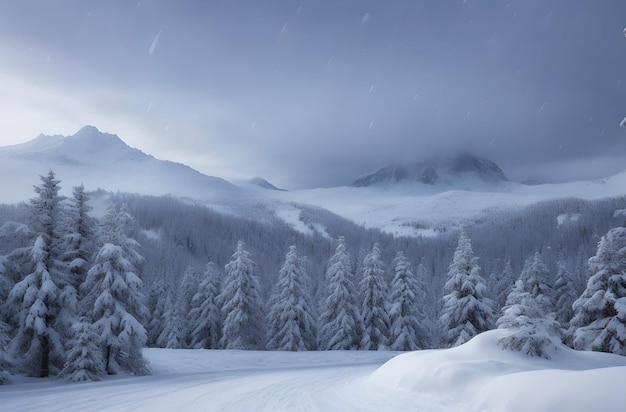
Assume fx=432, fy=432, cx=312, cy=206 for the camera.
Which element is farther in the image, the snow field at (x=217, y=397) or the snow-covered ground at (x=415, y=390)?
the snow field at (x=217, y=397)

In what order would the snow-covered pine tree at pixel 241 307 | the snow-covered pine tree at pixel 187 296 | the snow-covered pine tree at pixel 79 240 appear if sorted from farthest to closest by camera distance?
the snow-covered pine tree at pixel 187 296
the snow-covered pine tree at pixel 241 307
the snow-covered pine tree at pixel 79 240

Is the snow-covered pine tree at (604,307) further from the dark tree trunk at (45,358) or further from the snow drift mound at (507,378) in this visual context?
the dark tree trunk at (45,358)

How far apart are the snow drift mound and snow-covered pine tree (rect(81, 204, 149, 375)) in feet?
46.7

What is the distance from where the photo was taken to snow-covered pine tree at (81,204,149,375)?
23.1 meters

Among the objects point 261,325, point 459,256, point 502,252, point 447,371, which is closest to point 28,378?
point 447,371

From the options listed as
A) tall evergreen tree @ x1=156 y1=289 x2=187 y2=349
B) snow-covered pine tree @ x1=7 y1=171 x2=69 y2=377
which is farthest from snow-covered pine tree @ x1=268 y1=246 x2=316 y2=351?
snow-covered pine tree @ x1=7 y1=171 x2=69 y2=377

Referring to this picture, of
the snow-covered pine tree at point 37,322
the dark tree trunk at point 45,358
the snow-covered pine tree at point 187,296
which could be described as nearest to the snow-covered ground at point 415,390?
the dark tree trunk at point 45,358

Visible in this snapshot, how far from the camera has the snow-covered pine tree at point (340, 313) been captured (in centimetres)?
4203

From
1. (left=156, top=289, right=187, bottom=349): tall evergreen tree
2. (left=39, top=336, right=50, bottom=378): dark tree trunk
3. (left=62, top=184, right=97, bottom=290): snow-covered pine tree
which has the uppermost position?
(left=62, top=184, right=97, bottom=290): snow-covered pine tree

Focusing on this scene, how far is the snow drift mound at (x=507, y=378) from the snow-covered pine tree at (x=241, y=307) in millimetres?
28480

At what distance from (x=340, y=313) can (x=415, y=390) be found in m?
30.6

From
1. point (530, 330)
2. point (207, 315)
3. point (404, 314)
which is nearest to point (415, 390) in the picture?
point (530, 330)

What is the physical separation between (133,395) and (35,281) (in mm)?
11364

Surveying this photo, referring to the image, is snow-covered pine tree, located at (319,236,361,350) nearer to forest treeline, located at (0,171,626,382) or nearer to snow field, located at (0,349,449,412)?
forest treeline, located at (0,171,626,382)
